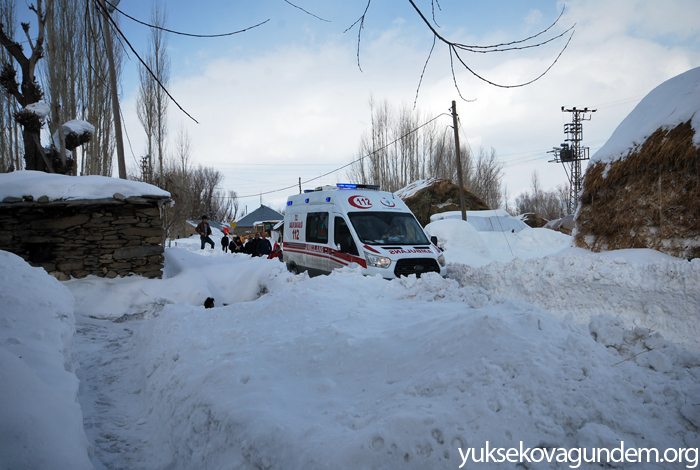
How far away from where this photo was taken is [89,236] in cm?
862

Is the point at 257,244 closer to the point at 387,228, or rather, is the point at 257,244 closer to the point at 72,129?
the point at 72,129

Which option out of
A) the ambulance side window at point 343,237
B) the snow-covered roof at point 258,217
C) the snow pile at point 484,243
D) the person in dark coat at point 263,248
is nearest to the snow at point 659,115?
the snow pile at point 484,243

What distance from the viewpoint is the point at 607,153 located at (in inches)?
372

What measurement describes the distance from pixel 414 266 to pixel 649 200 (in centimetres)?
514

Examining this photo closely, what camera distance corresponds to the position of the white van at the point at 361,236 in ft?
25.4

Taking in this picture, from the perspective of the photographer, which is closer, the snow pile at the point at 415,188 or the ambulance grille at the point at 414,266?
the ambulance grille at the point at 414,266

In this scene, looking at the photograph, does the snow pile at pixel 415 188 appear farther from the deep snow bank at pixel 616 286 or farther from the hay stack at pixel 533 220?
the deep snow bank at pixel 616 286

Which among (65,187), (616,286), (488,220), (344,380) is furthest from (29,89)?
(488,220)

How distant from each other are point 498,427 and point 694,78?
10.1 metres

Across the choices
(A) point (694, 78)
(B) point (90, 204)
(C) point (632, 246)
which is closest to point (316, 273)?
(B) point (90, 204)

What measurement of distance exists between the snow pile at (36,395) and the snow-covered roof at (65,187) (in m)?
4.57

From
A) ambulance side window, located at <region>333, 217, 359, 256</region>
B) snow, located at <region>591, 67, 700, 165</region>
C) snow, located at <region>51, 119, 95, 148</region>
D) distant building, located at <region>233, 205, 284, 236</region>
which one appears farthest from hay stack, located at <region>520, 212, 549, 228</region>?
distant building, located at <region>233, 205, 284, 236</region>

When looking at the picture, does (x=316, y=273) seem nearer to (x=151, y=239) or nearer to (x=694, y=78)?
(x=151, y=239)

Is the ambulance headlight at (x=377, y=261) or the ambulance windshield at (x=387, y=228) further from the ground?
the ambulance windshield at (x=387, y=228)
